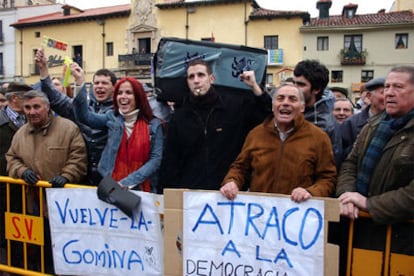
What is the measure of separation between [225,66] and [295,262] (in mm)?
1609

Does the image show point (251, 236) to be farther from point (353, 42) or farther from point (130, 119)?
point (353, 42)

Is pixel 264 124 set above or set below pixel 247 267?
above

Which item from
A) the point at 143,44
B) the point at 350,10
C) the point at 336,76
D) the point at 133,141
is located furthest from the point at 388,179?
the point at 143,44

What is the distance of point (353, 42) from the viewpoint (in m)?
30.2

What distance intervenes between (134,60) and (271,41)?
1148 cm

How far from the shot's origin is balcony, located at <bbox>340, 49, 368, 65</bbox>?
2964 centimetres

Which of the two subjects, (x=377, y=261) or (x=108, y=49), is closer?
(x=377, y=261)

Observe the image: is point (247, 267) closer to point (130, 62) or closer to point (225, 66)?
point (225, 66)

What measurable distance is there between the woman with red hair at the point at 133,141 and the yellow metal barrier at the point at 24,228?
1.21 feet

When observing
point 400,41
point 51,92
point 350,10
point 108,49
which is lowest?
point 51,92

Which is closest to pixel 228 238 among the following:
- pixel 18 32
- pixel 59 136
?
pixel 59 136

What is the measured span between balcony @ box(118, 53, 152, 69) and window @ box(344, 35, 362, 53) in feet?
51.4

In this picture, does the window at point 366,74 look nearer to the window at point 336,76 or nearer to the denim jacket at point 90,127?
the window at point 336,76

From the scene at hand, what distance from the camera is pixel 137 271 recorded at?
285cm
